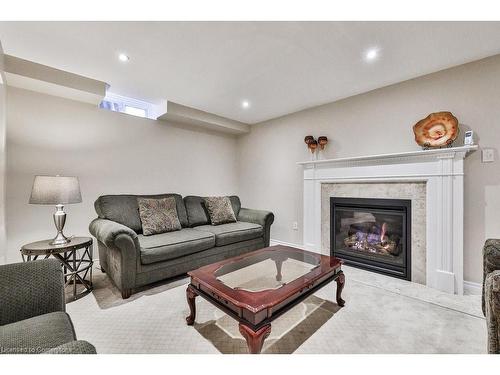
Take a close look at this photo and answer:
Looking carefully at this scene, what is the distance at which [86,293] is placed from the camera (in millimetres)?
2127

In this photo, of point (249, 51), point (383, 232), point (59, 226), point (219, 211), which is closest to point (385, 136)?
point (383, 232)

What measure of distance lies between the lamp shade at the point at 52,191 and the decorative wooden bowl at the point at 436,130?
3.52 metres

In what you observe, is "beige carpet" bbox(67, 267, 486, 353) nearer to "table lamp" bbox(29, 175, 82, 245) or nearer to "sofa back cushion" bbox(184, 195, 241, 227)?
"table lamp" bbox(29, 175, 82, 245)

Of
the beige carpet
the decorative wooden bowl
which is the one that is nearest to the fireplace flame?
the beige carpet

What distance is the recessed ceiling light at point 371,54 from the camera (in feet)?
6.45

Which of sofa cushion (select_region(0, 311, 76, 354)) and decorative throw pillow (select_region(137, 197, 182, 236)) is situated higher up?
decorative throw pillow (select_region(137, 197, 182, 236))

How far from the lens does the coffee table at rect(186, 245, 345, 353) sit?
124 centimetres

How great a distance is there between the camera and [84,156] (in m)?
2.76

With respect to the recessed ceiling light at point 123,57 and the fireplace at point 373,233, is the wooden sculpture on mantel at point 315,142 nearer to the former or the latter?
the fireplace at point 373,233

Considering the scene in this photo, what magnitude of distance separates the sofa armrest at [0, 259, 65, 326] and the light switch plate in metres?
3.42

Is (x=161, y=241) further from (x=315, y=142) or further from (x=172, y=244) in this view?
(x=315, y=142)

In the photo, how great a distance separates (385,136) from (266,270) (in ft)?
7.01

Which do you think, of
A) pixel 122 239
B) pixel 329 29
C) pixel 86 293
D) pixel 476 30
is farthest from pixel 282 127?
pixel 86 293

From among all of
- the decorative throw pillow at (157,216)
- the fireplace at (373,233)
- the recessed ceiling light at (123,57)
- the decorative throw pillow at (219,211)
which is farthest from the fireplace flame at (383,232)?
the recessed ceiling light at (123,57)
